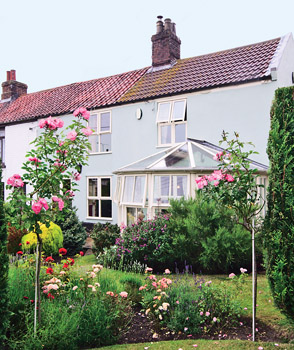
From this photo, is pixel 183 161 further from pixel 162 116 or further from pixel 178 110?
pixel 162 116

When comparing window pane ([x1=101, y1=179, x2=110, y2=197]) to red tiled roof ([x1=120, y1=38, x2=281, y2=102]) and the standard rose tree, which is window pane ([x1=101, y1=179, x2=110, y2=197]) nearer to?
red tiled roof ([x1=120, y1=38, x2=281, y2=102])

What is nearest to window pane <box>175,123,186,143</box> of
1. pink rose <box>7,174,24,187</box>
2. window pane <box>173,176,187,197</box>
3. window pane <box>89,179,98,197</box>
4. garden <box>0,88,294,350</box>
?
window pane <box>173,176,187,197</box>

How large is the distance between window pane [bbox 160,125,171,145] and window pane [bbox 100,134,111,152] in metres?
2.98

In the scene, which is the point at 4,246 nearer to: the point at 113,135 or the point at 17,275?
the point at 17,275

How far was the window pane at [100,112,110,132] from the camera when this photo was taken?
1587 cm

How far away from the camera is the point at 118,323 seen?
483 centimetres

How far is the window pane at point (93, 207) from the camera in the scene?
51.9ft

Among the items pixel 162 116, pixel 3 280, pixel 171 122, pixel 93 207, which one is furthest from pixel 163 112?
pixel 3 280

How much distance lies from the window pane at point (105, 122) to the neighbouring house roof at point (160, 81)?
1.66 ft

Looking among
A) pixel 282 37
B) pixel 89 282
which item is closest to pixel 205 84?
pixel 282 37

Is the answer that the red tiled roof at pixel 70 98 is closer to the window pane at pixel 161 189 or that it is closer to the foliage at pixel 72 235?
the foliage at pixel 72 235

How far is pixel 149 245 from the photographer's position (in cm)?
842

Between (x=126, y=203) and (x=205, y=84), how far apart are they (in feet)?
18.5

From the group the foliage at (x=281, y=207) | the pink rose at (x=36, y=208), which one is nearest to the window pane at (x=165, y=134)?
the foliage at (x=281, y=207)
